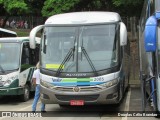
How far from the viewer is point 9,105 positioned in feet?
55.0

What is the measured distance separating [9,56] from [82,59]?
5.58 meters

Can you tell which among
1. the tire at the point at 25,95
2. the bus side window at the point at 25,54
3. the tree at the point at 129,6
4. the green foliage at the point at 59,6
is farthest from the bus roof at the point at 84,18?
the tree at the point at 129,6

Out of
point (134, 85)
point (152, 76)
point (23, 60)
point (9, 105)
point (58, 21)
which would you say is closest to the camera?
point (152, 76)

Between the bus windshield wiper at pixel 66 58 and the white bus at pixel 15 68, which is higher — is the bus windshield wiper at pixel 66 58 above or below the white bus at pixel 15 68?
above

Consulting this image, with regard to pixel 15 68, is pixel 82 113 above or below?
below

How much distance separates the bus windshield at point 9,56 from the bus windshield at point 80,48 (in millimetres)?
4152

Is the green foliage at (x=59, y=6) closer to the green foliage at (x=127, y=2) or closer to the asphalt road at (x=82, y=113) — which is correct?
the green foliage at (x=127, y=2)

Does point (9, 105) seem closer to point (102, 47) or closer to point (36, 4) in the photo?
point (102, 47)

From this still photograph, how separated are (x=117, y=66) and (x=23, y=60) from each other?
6.10 metres

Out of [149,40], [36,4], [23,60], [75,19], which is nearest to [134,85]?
[23,60]

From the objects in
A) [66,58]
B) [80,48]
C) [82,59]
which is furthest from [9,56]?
[82,59]

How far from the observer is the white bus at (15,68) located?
16.7m

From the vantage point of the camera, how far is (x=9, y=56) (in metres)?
17.5

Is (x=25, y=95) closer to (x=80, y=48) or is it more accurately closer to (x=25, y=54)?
(x=25, y=54)
